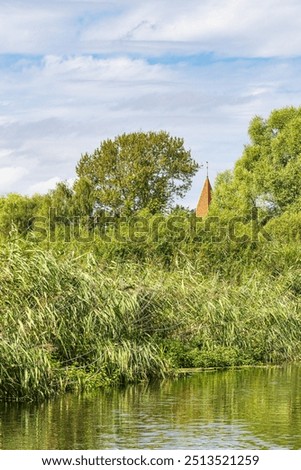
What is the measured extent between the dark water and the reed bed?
1.62 ft

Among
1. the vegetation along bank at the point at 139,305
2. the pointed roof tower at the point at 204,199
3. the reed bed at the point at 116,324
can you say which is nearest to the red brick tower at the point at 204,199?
the pointed roof tower at the point at 204,199

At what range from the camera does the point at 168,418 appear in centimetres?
1364

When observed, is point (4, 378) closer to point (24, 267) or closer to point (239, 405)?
point (24, 267)

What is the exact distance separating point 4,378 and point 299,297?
1124 centimetres

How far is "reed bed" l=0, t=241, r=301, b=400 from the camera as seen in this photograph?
1552cm

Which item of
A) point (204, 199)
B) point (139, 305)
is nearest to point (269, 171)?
point (204, 199)

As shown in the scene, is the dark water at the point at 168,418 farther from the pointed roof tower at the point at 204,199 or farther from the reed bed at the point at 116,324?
the pointed roof tower at the point at 204,199

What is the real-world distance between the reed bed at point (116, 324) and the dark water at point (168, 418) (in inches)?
19.5

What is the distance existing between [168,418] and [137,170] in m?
40.0

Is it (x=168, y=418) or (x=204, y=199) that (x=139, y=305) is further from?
(x=204, y=199)
